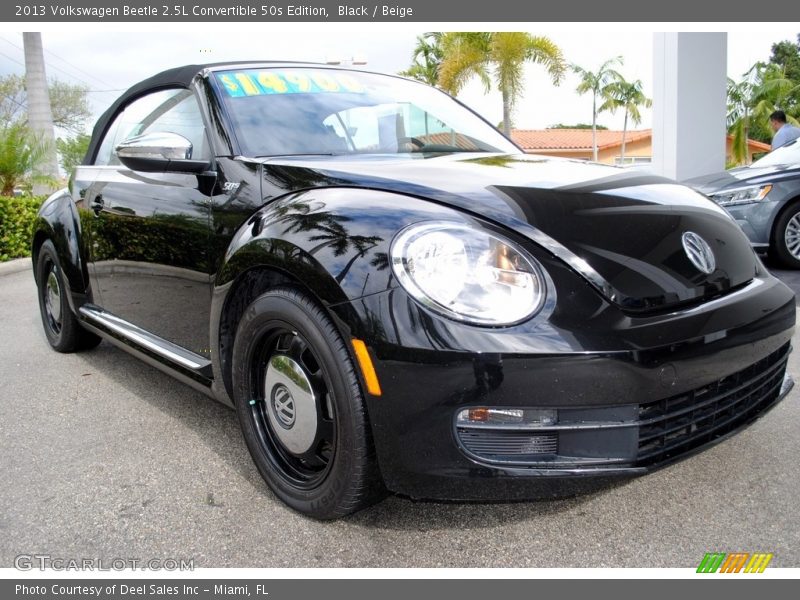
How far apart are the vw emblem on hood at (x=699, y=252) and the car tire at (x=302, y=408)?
106 cm

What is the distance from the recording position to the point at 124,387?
3.74 metres

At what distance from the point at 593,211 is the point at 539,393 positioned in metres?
0.61

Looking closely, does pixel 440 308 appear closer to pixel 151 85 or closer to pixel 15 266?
pixel 151 85

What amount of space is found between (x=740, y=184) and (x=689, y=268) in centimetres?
542

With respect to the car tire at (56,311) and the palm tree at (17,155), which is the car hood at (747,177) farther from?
the palm tree at (17,155)

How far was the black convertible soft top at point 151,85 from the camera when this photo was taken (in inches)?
116

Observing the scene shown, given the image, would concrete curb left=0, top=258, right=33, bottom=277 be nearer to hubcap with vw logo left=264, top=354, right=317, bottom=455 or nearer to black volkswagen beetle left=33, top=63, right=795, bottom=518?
black volkswagen beetle left=33, top=63, right=795, bottom=518

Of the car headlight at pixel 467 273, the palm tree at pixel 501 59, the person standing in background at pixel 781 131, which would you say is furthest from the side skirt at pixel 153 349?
the palm tree at pixel 501 59

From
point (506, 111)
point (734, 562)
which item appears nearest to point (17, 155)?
point (734, 562)

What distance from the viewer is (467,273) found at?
1838mm

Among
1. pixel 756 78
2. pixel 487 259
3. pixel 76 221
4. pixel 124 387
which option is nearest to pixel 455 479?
pixel 487 259

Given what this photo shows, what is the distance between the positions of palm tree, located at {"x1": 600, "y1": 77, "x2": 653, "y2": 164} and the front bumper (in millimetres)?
43687

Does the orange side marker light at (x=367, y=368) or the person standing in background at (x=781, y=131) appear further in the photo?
the person standing in background at (x=781, y=131)

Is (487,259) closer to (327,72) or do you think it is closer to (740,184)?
(327,72)
